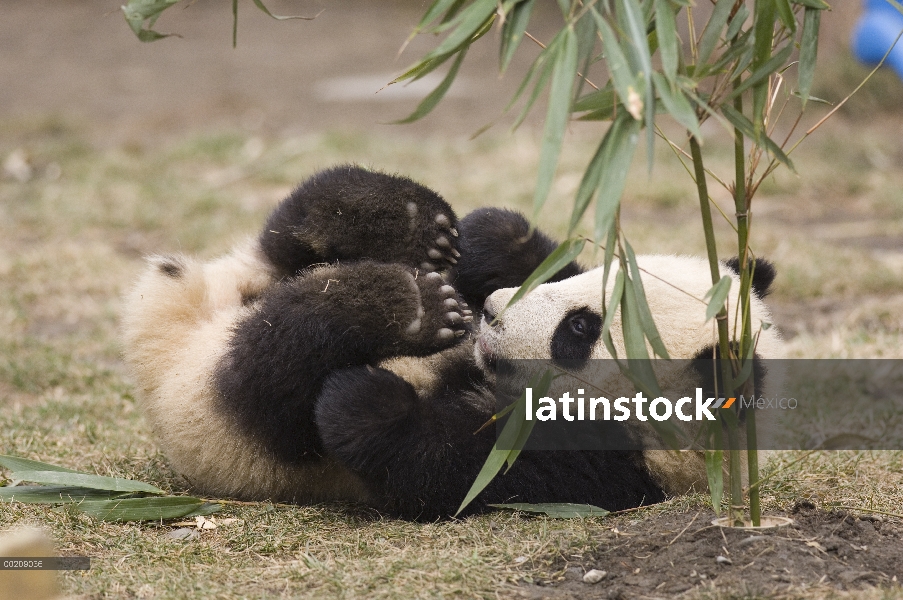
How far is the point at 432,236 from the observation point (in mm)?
2980

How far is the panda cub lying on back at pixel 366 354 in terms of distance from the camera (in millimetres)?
2639

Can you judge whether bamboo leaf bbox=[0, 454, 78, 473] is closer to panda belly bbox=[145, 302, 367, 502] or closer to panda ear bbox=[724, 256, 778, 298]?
panda belly bbox=[145, 302, 367, 502]

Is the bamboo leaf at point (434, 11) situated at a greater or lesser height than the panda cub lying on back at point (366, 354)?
greater

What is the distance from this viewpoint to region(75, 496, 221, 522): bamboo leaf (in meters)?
2.72

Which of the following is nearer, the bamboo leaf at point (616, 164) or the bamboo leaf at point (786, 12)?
the bamboo leaf at point (616, 164)

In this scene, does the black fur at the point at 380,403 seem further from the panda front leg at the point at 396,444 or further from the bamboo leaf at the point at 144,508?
the bamboo leaf at the point at 144,508

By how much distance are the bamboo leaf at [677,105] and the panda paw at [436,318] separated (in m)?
1.08

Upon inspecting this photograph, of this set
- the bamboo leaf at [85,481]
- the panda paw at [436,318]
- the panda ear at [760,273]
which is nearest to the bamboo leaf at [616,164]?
the panda paw at [436,318]

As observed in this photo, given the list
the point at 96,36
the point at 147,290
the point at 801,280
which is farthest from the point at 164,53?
the point at 147,290

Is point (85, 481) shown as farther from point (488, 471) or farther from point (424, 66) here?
point (424, 66)

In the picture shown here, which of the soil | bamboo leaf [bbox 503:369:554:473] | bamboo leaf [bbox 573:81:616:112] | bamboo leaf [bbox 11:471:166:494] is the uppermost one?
bamboo leaf [bbox 573:81:616:112]

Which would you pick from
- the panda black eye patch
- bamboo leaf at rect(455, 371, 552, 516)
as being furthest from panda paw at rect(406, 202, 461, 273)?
bamboo leaf at rect(455, 371, 552, 516)

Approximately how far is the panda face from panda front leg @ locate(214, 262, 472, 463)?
0.17 metres

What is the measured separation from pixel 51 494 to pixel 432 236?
138cm
